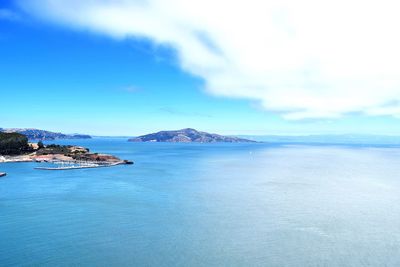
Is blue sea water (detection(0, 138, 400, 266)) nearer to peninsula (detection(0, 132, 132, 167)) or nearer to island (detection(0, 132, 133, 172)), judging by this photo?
island (detection(0, 132, 133, 172))

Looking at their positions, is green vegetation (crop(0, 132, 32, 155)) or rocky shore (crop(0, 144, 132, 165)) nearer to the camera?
rocky shore (crop(0, 144, 132, 165))

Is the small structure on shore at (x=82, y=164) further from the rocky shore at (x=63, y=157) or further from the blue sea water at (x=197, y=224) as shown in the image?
the blue sea water at (x=197, y=224)

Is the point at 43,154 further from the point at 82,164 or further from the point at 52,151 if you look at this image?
the point at 82,164

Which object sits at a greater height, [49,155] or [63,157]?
[49,155]

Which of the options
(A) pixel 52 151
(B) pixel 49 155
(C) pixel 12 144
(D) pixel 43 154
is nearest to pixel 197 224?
(B) pixel 49 155

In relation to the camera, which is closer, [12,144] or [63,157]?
[63,157]

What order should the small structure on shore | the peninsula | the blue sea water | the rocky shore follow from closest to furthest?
the blue sea water < the small structure on shore < the rocky shore < the peninsula

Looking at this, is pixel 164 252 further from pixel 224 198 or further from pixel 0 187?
pixel 0 187

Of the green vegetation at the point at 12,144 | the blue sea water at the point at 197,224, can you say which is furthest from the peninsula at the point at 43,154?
the blue sea water at the point at 197,224

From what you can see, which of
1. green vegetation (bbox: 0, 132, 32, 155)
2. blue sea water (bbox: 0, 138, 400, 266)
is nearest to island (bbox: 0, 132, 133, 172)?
green vegetation (bbox: 0, 132, 32, 155)
